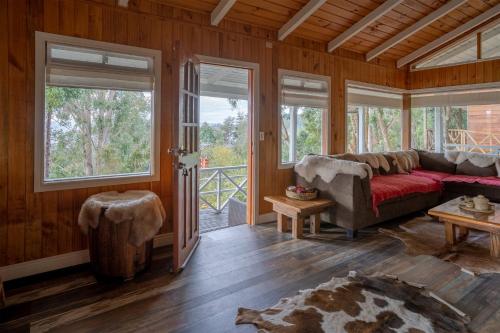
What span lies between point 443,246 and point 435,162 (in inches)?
102

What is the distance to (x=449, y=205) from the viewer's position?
137 inches

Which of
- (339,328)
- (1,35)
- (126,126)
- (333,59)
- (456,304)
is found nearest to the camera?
(339,328)

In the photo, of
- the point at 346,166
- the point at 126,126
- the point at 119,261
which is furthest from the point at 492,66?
the point at 119,261

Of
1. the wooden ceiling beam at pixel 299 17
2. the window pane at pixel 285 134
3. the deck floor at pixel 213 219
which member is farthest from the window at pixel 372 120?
the deck floor at pixel 213 219

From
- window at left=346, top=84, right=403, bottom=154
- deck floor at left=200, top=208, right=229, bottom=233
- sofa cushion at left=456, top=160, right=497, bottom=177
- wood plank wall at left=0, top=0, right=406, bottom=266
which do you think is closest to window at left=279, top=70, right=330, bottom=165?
window at left=346, top=84, right=403, bottom=154

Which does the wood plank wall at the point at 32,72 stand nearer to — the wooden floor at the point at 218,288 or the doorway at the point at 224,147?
the wooden floor at the point at 218,288

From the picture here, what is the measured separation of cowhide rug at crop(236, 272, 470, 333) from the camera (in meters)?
1.89

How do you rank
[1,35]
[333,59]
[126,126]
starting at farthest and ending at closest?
[333,59] < [126,126] < [1,35]

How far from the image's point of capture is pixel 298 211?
345 centimetres

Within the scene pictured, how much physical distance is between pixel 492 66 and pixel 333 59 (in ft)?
8.42

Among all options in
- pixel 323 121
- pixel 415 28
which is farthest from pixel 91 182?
pixel 415 28

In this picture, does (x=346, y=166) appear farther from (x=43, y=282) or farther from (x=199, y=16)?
(x=43, y=282)

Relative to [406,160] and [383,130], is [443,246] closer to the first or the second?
[406,160]

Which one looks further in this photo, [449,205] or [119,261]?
[449,205]
